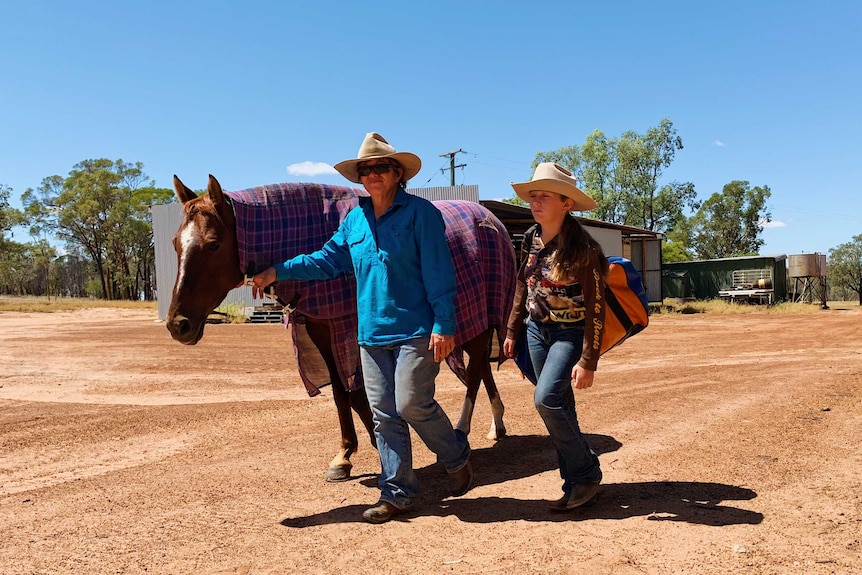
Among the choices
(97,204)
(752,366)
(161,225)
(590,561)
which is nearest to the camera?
(590,561)

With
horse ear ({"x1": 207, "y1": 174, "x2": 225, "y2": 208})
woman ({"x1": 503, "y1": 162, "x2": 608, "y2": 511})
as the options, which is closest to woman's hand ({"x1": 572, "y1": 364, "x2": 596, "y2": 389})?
woman ({"x1": 503, "y1": 162, "x2": 608, "y2": 511})

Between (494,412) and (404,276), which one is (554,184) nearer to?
(404,276)

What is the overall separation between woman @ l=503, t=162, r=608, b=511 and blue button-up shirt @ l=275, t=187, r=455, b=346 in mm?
523

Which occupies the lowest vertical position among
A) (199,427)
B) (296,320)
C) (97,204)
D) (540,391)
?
(199,427)

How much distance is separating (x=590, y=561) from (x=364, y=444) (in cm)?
284

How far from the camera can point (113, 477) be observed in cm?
455

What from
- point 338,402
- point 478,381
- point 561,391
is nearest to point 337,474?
point 338,402

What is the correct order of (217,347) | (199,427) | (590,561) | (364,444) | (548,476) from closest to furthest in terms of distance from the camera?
(590,561) → (548,476) → (364,444) → (199,427) → (217,347)

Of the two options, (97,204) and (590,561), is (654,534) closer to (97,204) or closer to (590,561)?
(590,561)

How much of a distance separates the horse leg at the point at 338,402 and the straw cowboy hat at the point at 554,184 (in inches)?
66.9

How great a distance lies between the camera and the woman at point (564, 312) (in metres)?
3.37

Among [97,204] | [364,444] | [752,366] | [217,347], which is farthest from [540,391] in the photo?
[97,204]

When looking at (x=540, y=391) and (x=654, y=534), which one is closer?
(x=654, y=534)

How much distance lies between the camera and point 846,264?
43.3 m
